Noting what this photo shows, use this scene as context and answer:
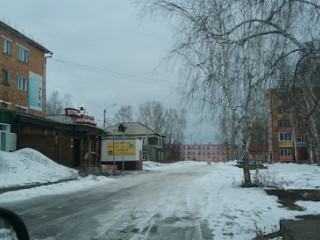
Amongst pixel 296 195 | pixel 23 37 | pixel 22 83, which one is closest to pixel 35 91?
pixel 22 83

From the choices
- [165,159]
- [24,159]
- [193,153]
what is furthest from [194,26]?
[193,153]

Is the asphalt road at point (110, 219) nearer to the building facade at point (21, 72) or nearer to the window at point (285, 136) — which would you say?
the building facade at point (21, 72)

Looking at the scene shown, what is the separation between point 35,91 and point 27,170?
21103 mm

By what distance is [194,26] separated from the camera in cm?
1541

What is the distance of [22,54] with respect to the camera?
40781 millimetres

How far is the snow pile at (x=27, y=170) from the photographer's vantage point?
21.2m

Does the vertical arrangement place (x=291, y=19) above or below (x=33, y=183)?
above

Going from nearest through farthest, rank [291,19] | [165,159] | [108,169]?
1. [291,19]
2. [108,169]
3. [165,159]

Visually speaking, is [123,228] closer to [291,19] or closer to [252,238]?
[252,238]

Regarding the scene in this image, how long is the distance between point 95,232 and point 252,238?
3472 millimetres

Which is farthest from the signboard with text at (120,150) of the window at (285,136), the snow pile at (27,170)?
the window at (285,136)

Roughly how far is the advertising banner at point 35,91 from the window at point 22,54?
1.64 metres

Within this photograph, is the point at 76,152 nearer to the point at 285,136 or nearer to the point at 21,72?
the point at 21,72

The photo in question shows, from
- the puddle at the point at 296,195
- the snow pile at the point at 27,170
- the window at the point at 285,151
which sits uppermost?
the window at the point at 285,151
